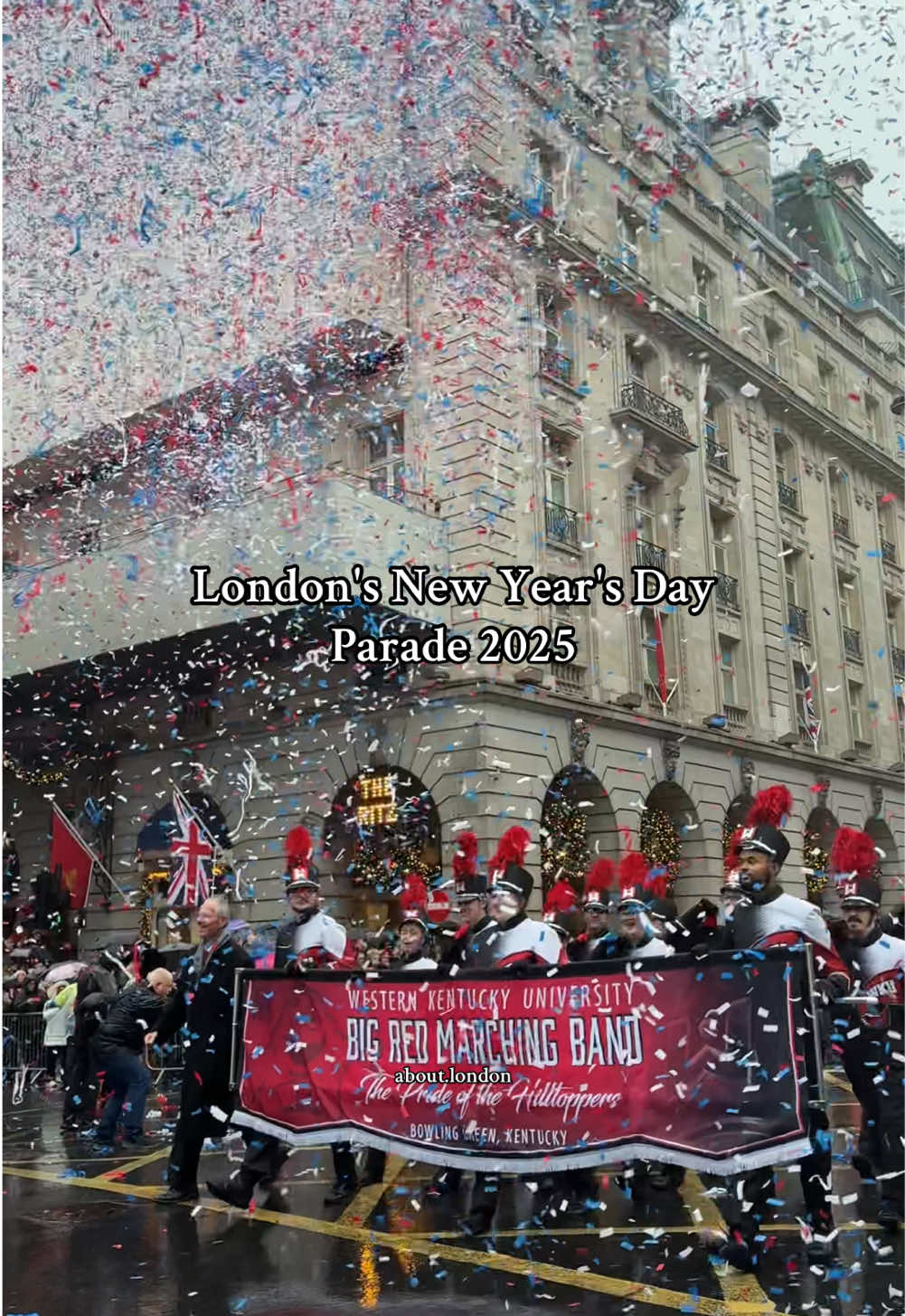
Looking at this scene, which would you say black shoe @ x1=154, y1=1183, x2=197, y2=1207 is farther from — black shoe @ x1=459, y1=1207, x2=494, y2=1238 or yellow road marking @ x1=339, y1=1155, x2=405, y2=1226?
black shoe @ x1=459, y1=1207, x2=494, y2=1238

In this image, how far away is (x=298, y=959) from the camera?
24.4 ft

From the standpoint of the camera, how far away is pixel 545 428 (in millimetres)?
19578

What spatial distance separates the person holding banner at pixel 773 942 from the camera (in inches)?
197

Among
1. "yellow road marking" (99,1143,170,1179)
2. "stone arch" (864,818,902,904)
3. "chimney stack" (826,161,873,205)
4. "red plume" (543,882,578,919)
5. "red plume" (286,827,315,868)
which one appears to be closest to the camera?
"yellow road marking" (99,1143,170,1179)

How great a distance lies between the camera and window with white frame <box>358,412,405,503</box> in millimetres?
18594

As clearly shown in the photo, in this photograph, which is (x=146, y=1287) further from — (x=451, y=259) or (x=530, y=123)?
(x=530, y=123)

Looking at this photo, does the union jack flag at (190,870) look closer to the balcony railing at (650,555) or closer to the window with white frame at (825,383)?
the balcony railing at (650,555)

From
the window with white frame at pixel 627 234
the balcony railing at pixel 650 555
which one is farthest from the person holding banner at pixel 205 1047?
the window with white frame at pixel 627 234

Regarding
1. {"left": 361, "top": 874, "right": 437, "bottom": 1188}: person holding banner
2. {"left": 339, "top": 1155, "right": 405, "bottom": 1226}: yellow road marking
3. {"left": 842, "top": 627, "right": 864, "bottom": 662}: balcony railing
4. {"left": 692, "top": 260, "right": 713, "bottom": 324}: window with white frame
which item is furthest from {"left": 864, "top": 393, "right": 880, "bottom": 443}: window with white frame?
{"left": 339, "top": 1155, "right": 405, "bottom": 1226}: yellow road marking

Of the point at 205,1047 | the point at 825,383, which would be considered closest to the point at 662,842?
the point at 825,383

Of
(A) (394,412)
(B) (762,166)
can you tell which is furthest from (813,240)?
(A) (394,412)

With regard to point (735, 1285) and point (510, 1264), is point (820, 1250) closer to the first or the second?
point (735, 1285)

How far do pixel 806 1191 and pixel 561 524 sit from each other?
15036 millimetres

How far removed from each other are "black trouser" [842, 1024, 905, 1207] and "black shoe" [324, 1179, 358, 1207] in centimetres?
306
